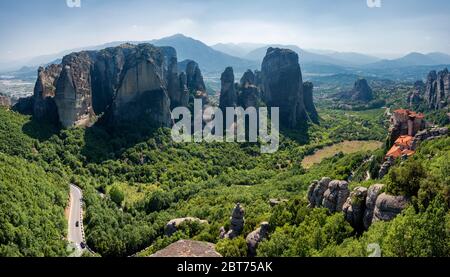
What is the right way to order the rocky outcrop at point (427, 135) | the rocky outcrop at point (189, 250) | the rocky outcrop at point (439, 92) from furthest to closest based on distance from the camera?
the rocky outcrop at point (439, 92), the rocky outcrop at point (427, 135), the rocky outcrop at point (189, 250)

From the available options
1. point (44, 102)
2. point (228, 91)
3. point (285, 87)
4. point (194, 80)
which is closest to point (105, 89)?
point (44, 102)

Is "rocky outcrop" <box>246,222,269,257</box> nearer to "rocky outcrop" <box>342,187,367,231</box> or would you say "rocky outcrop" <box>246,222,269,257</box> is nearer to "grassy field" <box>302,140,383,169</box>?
"rocky outcrop" <box>342,187,367,231</box>

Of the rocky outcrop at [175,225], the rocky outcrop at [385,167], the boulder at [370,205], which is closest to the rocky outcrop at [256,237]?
the boulder at [370,205]

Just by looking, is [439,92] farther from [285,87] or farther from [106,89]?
[106,89]

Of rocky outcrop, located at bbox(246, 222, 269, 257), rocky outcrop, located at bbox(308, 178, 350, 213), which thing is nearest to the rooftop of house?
rocky outcrop, located at bbox(308, 178, 350, 213)

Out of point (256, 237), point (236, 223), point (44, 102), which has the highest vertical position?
point (44, 102)

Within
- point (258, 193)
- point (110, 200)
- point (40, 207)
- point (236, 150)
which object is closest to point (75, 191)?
point (110, 200)

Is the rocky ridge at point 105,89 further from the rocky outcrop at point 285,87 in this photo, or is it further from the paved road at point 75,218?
the rocky outcrop at point 285,87
